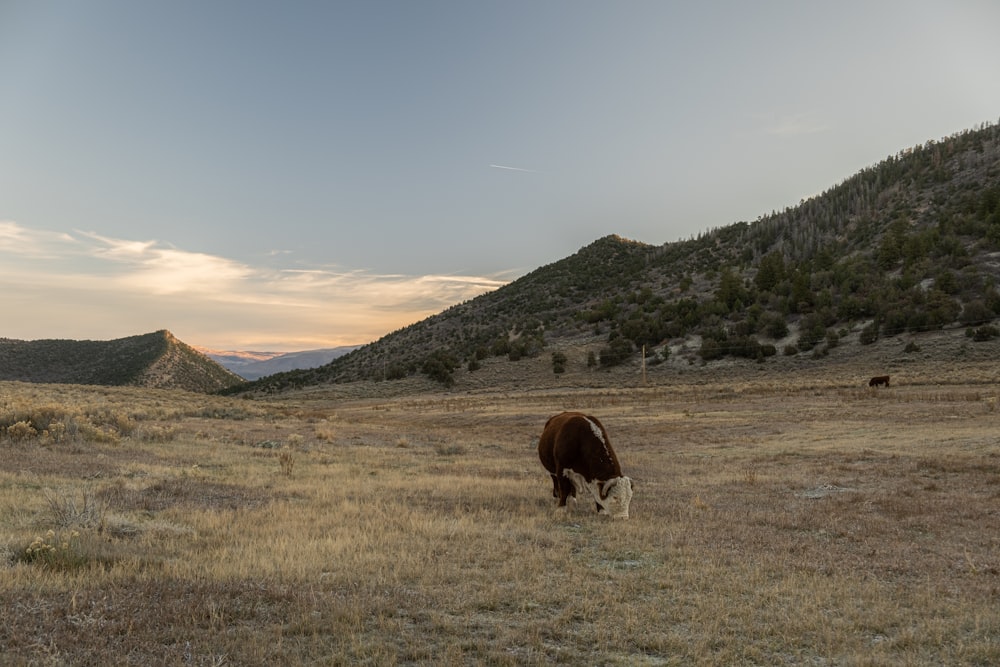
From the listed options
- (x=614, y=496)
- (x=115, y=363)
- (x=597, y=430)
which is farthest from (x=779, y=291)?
(x=115, y=363)

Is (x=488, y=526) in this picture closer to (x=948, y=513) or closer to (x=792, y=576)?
(x=792, y=576)

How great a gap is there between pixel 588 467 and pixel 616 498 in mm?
930

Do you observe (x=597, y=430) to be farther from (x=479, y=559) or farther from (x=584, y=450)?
→ (x=479, y=559)

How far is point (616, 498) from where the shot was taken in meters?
10.9

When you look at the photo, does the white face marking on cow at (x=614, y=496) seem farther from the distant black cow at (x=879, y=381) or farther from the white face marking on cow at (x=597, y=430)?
the distant black cow at (x=879, y=381)

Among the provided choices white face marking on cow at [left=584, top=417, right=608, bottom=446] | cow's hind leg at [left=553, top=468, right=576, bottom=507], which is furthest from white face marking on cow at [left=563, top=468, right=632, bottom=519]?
white face marking on cow at [left=584, top=417, right=608, bottom=446]

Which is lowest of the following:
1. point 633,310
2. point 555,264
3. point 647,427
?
point 647,427

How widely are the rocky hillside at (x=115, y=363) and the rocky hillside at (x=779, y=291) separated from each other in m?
13.7

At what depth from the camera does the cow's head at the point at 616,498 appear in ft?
35.3

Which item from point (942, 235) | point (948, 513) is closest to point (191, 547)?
point (948, 513)

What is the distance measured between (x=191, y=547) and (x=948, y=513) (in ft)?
42.2

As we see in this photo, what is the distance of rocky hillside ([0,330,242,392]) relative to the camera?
98.8 m

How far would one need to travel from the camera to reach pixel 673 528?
9.91 metres

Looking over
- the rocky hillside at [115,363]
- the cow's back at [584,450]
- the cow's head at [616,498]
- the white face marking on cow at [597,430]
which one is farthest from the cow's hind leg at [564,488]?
the rocky hillside at [115,363]
